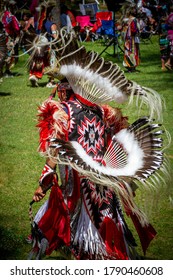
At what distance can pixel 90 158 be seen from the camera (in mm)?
4102

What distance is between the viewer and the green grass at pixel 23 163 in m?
5.29

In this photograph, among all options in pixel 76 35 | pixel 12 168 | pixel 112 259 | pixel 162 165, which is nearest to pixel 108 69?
pixel 76 35

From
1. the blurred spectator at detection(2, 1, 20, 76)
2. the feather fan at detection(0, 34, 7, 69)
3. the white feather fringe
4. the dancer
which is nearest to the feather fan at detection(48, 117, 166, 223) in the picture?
the dancer

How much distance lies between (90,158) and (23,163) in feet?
11.8

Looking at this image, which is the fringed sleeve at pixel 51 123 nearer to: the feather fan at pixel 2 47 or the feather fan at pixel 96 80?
the feather fan at pixel 96 80

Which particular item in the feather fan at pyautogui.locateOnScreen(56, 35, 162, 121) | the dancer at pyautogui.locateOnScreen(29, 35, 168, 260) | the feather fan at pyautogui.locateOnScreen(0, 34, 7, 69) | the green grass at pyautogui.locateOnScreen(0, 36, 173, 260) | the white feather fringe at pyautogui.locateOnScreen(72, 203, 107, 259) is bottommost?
the green grass at pyautogui.locateOnScreen(0, 36, 173, 260)

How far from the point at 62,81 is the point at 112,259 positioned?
52.5 inches

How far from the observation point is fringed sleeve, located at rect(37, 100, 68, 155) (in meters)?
4.21

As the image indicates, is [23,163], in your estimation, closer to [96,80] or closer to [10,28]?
[96,80]

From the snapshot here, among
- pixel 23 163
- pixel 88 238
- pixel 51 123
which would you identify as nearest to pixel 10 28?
pixel 23 163

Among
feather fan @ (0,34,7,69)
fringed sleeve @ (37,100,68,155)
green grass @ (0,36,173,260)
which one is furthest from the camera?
feather fan @ (0,34,7,69)

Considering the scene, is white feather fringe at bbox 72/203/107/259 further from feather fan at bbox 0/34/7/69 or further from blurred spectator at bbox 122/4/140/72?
blurred spectator at bbox 122/4/140/72

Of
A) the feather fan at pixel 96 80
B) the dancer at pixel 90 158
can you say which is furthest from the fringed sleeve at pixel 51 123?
the feather fan at pixel 96 80

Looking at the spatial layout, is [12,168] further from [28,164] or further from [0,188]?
[0,188]
